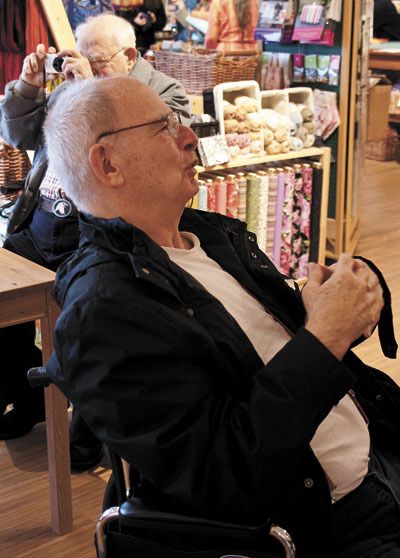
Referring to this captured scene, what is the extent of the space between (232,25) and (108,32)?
2.64 meters

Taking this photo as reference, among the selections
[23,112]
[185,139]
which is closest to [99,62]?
[23,112]

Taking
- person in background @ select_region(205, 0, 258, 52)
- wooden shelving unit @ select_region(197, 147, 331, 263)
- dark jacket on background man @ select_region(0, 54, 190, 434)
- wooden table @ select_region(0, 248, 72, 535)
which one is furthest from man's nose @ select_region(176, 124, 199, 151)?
person in background @ select_region(205, 0, 258, 52)

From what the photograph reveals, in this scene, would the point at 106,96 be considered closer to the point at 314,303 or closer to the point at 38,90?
the point at 314,303

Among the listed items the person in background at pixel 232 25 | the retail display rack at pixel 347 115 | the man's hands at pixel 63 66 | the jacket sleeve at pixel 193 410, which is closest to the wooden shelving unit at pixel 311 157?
the retail display rack at pixel 347 115

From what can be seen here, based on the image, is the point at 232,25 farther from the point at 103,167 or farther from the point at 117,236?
the point at 117,236

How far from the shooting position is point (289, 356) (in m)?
1.42

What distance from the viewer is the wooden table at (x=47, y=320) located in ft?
7.91

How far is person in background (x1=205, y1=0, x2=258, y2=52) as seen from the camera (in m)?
5.86

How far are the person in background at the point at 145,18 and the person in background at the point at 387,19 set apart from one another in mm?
2870

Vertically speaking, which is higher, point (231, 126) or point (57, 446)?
→ point (231, 126)

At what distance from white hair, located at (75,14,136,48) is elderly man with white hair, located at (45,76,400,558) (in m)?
1.81

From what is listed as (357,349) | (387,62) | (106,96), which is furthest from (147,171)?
(387,62)

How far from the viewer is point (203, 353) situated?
1.48m

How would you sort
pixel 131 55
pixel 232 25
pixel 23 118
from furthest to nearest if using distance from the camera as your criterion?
pixel 232 25 < pixel 131 55 < pixel 23 118
